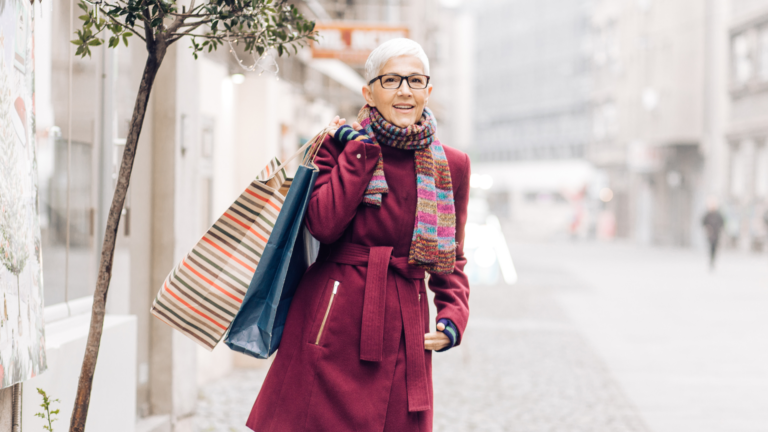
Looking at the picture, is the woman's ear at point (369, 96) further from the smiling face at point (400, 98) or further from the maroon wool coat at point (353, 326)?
the maroon wool coat at point (353, 326)

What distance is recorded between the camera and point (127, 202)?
15.4ft

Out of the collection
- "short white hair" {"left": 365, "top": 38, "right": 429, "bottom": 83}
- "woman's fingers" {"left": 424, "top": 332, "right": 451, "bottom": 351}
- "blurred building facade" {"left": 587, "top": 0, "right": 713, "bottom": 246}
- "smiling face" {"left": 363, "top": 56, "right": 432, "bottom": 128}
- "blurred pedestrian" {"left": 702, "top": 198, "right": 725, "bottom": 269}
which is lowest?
"blurred pedestrian" {"left": 702, "top": 198, "right": 725, "bottom": 269}

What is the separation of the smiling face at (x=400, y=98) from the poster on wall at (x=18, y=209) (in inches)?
45.2

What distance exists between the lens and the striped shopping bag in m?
2.80

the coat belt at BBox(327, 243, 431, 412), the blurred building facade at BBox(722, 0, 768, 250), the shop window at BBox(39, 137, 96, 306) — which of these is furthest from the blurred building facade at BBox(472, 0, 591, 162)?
the coat belt at BBox(327, 243, 431, 412)

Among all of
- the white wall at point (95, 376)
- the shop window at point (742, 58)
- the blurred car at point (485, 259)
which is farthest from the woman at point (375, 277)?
the shop window at point (742, 58)

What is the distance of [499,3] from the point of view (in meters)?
86.2

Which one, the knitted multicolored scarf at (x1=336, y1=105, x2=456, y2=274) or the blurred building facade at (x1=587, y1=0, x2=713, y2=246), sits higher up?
the blurred building facade at (x1=587, y1=0, x2=713, y2=246)

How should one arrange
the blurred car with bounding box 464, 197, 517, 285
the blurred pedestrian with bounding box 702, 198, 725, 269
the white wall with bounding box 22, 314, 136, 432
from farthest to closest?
the blurred pedestrian with bounding box 702, 198, 725, 269 → the blurred car with bounding box 464, 197, 517, 285 → the white wall with bounding box 22, 314, 136, 432

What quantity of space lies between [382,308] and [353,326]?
4.3 inches

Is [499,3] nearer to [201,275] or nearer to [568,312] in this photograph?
[568,312]

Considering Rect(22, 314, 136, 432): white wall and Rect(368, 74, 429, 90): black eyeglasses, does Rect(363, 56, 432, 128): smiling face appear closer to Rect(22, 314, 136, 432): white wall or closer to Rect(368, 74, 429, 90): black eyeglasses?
Rect(368, 74, 429, 90): black eyeglasses

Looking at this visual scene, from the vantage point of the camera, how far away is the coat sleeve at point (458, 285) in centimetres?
292

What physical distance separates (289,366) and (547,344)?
736 cm
